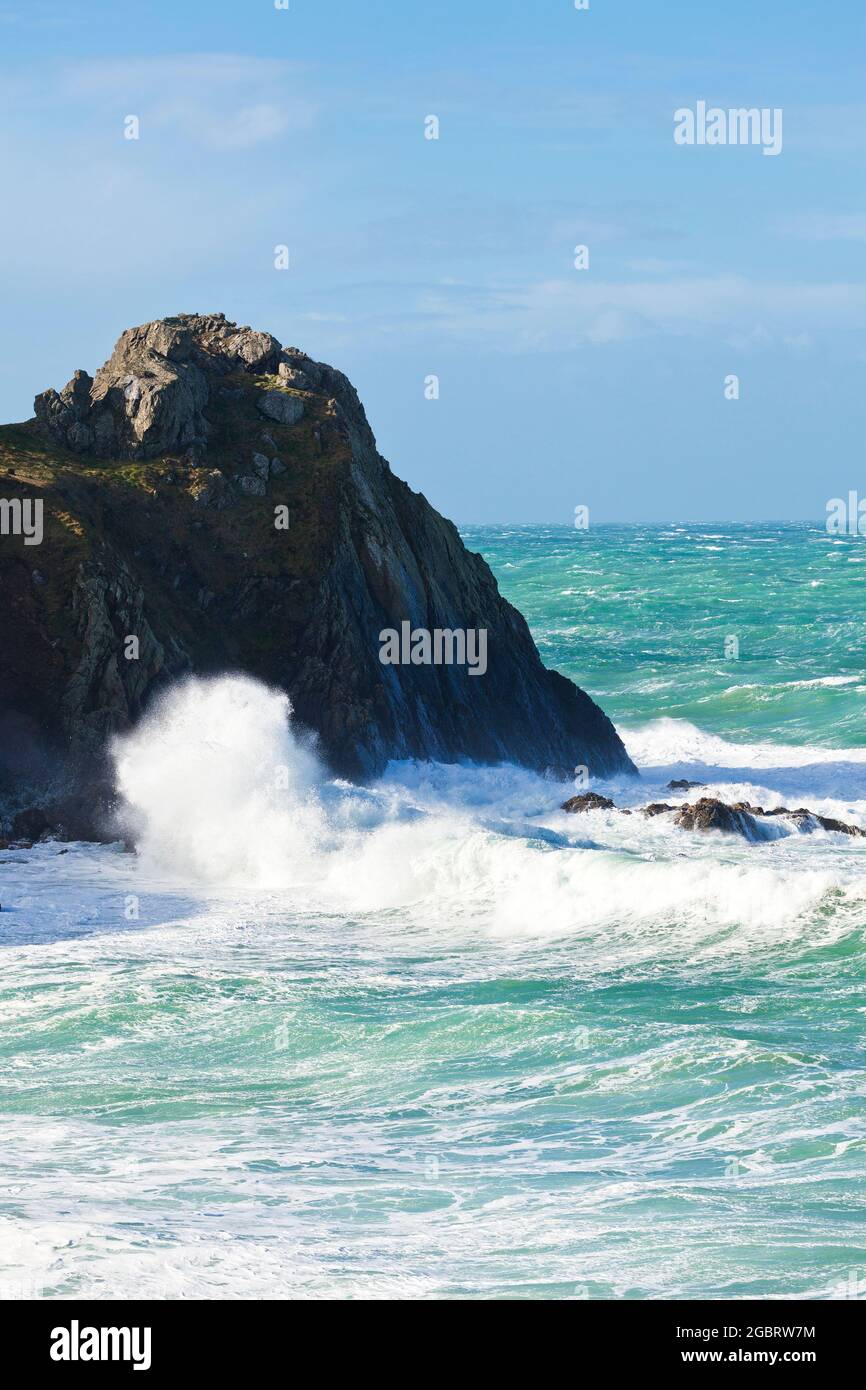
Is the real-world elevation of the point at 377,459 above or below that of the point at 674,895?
above

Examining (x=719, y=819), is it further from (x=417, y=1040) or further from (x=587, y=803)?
(x=417, y=1040)

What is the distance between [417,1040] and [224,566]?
53.9ft

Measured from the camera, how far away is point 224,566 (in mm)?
33125

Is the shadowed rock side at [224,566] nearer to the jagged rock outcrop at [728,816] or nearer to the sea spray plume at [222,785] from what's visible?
the sea spray plume at [222,785]

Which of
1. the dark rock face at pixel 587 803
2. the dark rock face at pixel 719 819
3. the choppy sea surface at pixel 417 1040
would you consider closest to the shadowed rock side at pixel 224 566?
the choppy sea surface at pixel 417 1040

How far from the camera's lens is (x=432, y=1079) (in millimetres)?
17203

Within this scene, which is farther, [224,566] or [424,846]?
[224,566]

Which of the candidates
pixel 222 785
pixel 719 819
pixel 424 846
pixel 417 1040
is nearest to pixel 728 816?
pixel 719 819

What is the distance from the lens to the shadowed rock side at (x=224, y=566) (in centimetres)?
3008

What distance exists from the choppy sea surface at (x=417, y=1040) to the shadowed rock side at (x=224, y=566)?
3.45ft

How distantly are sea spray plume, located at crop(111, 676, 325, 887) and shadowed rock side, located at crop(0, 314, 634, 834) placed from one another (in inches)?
23.5
